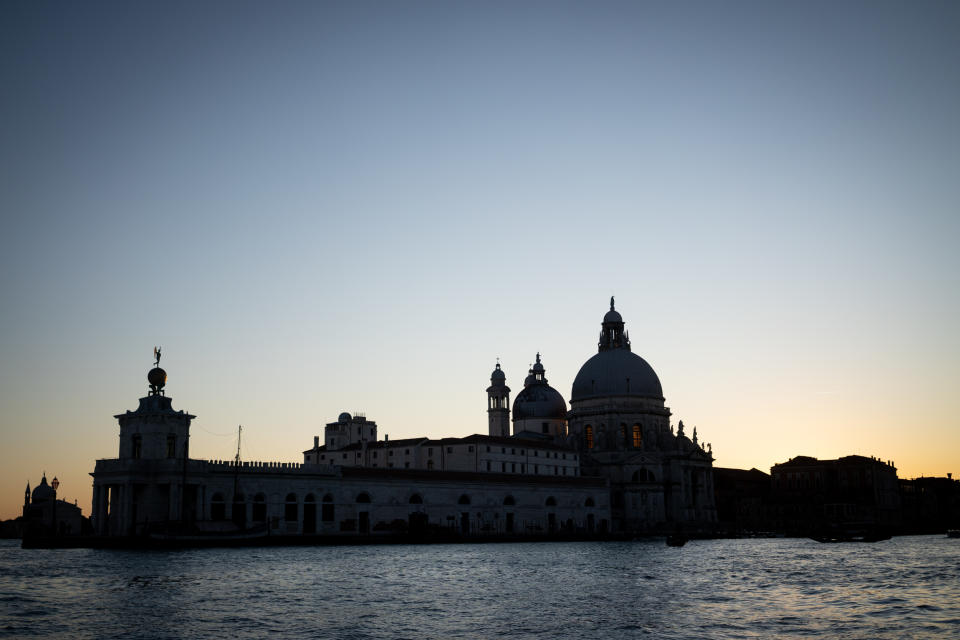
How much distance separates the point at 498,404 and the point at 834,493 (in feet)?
169

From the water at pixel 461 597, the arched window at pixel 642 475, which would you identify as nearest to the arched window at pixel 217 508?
the water at pixel 461 597

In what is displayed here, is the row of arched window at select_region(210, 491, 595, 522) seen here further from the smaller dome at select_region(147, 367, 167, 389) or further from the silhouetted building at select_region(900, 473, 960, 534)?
the silhouetted building at select_region(900, 473, 960, 534)

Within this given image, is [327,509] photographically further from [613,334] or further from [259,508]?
[613,334]

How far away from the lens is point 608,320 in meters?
131

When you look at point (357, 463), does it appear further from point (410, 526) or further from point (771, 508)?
point (771, 508)

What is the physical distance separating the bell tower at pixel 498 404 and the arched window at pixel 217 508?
63824 millimetres

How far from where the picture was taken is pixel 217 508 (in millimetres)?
75000

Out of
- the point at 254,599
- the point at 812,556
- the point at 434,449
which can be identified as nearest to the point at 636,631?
the point at 254,599

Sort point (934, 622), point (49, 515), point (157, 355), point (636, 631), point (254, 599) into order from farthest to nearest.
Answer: point (49, 515) → point (157, 355) → point (254, 599) → point (934, 622) → point (636, 631)

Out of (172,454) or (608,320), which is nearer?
(172,454)

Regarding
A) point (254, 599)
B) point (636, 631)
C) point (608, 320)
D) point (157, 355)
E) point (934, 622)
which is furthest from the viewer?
point (608, 320)

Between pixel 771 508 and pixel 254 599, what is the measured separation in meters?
114

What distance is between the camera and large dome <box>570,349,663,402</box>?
122m

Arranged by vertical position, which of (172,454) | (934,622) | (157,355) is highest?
(157,355)
